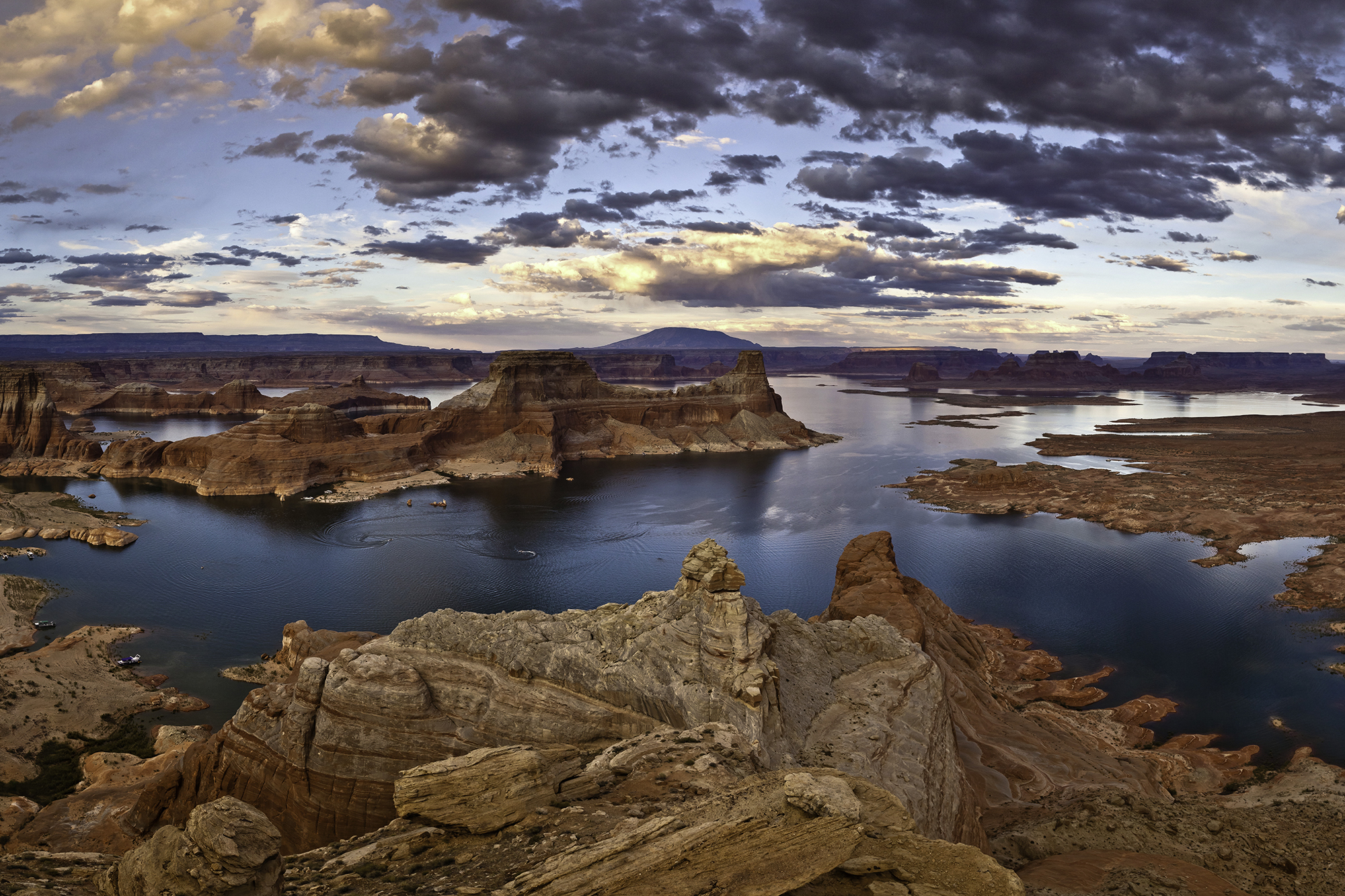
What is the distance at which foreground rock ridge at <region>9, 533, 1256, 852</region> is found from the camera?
18.7 m

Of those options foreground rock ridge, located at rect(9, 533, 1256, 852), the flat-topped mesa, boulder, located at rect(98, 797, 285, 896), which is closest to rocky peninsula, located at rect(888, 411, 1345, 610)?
foreground rock ridge, located at rect(9, 533, 1256, 852)

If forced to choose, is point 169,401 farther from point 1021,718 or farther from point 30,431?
point 1021,718

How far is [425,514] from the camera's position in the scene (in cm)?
7400

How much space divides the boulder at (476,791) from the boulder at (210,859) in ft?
9.45

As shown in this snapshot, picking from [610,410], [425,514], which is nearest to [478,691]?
[425,514]

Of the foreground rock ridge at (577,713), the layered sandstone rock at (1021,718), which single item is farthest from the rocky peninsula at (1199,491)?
the foreground rock ridge at (577,713)

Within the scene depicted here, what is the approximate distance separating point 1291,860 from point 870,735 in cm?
1049

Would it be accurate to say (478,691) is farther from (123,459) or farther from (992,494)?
(123,459)

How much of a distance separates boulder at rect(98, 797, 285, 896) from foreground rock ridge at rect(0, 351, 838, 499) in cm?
7459

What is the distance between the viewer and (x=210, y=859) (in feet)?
33.5

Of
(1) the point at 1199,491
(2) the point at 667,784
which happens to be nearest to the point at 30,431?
(2) the point at 667,784

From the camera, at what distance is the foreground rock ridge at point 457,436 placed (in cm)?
8494

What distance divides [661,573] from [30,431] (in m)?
93.0

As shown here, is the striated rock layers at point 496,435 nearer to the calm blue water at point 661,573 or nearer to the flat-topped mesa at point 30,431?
the calm blue water at point 661,573
